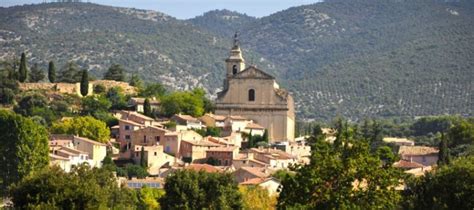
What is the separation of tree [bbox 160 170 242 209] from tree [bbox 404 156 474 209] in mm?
7688

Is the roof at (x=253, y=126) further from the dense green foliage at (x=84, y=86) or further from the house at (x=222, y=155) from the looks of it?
the dense green foliage at (x=84, y=86)

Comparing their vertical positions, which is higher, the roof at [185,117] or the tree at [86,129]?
the roof at [185,117]

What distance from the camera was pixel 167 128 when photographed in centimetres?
9631

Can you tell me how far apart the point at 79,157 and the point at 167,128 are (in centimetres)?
1173

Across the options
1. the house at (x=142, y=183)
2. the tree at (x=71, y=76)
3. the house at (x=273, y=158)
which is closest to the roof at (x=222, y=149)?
the house at (x=273, y=158)

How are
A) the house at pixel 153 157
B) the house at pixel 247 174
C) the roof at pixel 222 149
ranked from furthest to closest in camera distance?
the roof at pixel 222 149 → the house at pixel 153 157 → the house at pixel 247 174

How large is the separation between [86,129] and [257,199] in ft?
83.7

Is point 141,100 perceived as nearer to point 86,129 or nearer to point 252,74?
point 252,74

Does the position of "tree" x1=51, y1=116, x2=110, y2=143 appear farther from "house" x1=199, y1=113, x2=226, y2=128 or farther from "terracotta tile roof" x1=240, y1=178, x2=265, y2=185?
"terracotta tile roof" x1=240, y1=178, x2=265, y2=185

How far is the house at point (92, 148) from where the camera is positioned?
287 feet

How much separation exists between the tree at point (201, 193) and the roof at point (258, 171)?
671 inches

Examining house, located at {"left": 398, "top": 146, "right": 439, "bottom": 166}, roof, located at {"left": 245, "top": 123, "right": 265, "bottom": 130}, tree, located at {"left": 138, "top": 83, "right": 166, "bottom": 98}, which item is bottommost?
house, located at {"left": 398, "top": 146, "right": 439, "bottom": 166}

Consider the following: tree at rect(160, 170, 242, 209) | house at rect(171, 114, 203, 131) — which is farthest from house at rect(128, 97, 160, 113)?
tree at rect(160, 170, 242, 209)

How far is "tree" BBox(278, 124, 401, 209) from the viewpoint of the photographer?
164ft
